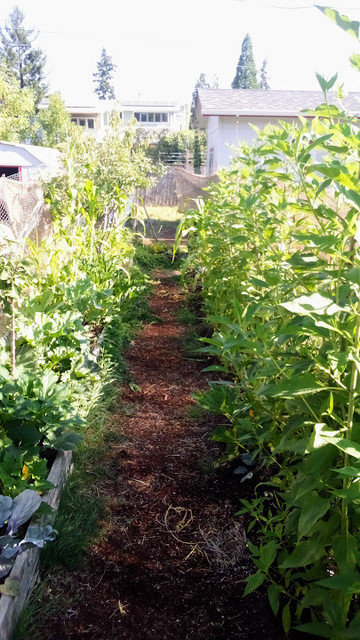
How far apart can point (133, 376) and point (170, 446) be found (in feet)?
4.09

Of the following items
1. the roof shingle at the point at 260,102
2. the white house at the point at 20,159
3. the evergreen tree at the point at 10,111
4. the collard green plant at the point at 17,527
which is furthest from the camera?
the evergreen tree at the point at 10,111

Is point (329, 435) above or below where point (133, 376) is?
above

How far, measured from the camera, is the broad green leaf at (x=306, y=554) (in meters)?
1.69

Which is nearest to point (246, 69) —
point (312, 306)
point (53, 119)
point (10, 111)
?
point (53, 119)

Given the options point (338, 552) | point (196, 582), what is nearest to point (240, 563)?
point (196, 582)

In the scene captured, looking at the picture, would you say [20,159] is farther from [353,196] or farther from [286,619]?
[353,196]

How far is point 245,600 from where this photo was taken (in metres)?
2.26

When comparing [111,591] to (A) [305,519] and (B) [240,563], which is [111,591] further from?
Result: (A) [305,519]

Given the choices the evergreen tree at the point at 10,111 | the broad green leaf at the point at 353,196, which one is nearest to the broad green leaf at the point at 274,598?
the broad green leaf at the point at 353,196

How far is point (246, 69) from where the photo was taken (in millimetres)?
69250

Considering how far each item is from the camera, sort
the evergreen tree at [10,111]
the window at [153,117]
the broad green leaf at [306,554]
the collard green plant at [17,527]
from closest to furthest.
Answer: the broad green leaf at [306,554] < the collard green plant at [17,527] < the evergreen tree at [10,111] < the window at [153,117]

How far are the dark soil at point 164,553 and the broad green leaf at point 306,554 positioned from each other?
0.55 m

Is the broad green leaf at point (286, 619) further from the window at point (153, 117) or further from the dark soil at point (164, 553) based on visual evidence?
the window at point (153, 117)

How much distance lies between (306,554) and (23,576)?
3.76ft
